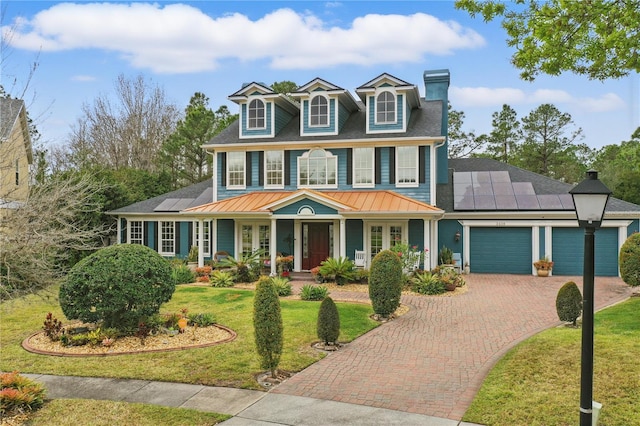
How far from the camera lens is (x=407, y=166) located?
2016 centimetres

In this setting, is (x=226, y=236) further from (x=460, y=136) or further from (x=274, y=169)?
(x=460, y=136)

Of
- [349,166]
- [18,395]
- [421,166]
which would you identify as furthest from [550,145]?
[18,395]

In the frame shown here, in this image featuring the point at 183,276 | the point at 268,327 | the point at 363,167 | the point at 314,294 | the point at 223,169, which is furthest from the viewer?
the point at 223,169

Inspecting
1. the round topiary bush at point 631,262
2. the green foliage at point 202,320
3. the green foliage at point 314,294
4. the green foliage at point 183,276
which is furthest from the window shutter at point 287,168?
the round topiary bush at point 631,262

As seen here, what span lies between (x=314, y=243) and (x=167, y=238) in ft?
27.1

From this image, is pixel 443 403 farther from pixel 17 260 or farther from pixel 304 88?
pixel 304 88

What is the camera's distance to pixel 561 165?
3538 cm

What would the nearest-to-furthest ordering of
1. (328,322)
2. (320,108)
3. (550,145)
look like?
(328,322) < (320,108) < (550,145)

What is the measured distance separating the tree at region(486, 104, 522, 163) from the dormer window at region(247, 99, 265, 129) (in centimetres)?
2209

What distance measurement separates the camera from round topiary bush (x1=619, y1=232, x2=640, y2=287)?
46.8ft

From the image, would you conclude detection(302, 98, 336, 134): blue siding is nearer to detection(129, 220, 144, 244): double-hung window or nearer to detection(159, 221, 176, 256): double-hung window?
detection(159, 221, 176, 256): double-hung window

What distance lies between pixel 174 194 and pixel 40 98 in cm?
1837

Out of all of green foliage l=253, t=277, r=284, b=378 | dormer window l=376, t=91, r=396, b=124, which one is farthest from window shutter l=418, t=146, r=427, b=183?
green foliage l=253, t=277, r=284, b=378

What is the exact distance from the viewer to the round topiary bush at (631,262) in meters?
14.3
